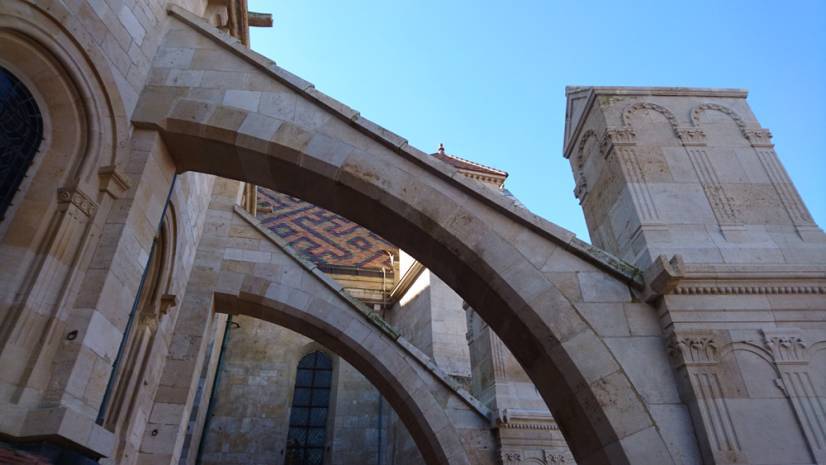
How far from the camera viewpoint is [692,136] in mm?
4383

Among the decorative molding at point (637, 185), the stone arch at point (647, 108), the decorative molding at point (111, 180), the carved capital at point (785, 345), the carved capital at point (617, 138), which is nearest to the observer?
the carved capital at point (785, 345)

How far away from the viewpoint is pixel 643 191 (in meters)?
4.03

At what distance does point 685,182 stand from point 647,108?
85 centimetres

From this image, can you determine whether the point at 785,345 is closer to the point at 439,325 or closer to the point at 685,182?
the point at 685,182

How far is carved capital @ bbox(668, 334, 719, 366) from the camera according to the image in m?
3.21

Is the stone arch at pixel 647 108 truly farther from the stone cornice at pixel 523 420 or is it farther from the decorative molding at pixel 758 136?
the stone cornice at pixel 523 420

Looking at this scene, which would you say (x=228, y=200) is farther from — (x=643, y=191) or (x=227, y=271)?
(x=643, y=191)

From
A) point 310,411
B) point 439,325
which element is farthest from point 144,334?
point 310,411

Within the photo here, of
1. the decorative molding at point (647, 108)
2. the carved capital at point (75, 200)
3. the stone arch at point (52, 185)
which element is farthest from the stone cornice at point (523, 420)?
the carved capital at point (75, 200)

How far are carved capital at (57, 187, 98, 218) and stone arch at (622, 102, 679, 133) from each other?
13.9 ft

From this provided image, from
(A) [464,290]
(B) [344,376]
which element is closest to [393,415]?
(B) [344,376]

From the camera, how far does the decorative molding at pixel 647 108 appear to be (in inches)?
176

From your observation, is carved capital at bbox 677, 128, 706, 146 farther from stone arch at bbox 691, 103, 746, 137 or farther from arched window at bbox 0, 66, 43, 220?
arched window at bbox 0, 66, 43, 220

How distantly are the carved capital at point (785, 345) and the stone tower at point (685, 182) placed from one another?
0.55 meters
